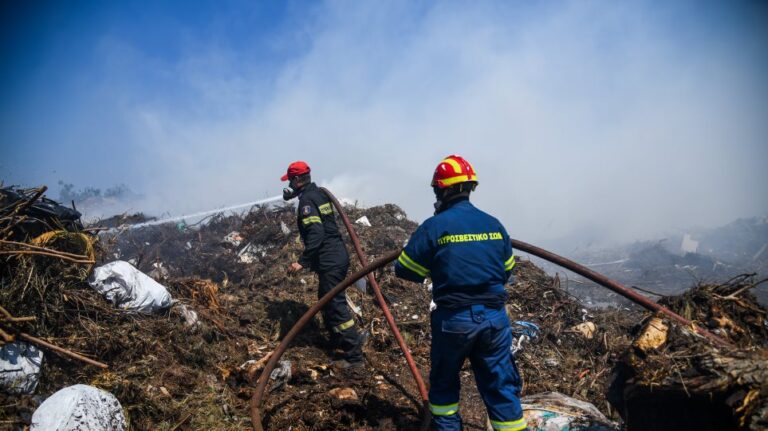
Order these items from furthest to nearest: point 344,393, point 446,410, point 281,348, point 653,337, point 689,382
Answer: point 344,393, point 281,348, point 446,410, point 653,337, point 689,382

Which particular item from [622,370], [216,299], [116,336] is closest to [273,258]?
[216,299]

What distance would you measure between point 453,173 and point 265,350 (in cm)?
359

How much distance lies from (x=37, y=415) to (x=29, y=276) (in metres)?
1.44

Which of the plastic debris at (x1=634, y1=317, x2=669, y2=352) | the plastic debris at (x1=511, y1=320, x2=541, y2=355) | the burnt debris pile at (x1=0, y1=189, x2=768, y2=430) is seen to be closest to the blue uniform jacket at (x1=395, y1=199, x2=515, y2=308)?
the plastic debris at (x1=634, y1=317, x2=669, y2=352)

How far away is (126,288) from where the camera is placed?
13.5 feet

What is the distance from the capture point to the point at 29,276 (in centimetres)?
335

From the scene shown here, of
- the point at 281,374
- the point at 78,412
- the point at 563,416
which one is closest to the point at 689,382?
the point at 563,416

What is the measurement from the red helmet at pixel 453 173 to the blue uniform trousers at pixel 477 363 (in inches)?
40.7

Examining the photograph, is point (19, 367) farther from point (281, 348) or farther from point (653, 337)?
point (653, 337)

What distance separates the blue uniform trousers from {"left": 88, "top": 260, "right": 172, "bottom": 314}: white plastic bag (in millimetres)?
3530

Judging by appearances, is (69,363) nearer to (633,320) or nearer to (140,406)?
(140,406)

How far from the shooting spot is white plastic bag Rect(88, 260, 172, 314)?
13.1ft

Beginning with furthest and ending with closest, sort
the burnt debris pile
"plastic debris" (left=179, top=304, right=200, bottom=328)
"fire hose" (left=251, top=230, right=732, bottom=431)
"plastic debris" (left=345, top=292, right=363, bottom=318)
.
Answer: "plastic debris" (left=345, top=292, right=363, bottom=318) → "plastic debris" (left=179, top=304, right=200, bottom=328) → "fire hose" (left=251, top=230, right=732, bottom=431) → the burnt debris pile

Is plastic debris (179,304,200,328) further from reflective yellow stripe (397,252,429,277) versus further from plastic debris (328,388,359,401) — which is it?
reflective yellow stripe (397,252,429,277)
